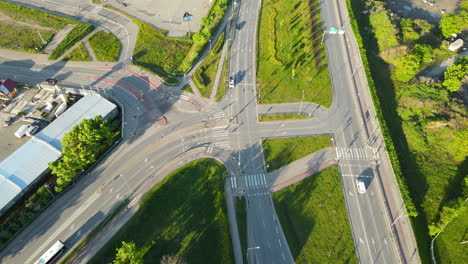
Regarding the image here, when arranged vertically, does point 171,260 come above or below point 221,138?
below

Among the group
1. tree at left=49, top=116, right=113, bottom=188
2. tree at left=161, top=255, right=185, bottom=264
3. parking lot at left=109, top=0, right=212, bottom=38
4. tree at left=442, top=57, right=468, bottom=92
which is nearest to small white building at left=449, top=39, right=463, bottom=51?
tree at left=442, top=57, right=468, bottom=92

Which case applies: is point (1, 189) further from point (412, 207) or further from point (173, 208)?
point (412, 207)

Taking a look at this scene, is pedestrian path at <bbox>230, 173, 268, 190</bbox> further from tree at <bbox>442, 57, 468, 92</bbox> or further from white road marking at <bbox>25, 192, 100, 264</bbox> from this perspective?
tree at <bbox>442, 57, 468, 92</bbox>

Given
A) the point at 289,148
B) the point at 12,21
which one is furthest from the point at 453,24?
the point at 12,21

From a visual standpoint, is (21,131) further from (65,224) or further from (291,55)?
(291,55)

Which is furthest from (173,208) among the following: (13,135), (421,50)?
(421,50)

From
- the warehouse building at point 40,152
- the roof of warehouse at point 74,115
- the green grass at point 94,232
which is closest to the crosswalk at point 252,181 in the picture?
the green grass at point 94,232
